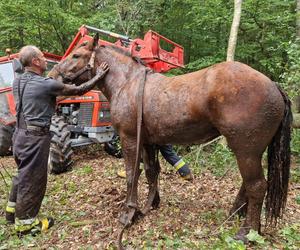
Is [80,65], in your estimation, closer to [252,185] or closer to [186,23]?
[252,185]

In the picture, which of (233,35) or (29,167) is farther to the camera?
(233,35)

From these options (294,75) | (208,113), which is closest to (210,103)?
(208,113)

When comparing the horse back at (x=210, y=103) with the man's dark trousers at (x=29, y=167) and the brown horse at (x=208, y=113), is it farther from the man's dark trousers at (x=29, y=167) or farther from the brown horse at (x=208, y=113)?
the man's dark trousers at (x=29, y=167)

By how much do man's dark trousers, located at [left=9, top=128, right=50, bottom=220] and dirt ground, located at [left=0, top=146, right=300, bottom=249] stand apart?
14.0 inches

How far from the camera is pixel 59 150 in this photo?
6258 millimetres

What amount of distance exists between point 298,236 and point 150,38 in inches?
130

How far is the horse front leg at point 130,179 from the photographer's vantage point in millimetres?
3756

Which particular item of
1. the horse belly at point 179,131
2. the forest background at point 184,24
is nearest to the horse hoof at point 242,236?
the horse belly at point 179,131

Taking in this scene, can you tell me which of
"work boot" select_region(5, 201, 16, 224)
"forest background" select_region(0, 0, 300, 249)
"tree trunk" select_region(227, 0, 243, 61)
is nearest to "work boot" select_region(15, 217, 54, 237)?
"work boot" select_region(5, 201, 16, 224)

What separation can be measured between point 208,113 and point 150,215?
1.70 metres

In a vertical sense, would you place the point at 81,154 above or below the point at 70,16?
below

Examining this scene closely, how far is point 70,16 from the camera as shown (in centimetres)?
1118

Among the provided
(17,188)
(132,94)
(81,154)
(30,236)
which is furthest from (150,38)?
(81,154)

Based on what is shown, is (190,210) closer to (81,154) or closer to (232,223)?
(232,223)
